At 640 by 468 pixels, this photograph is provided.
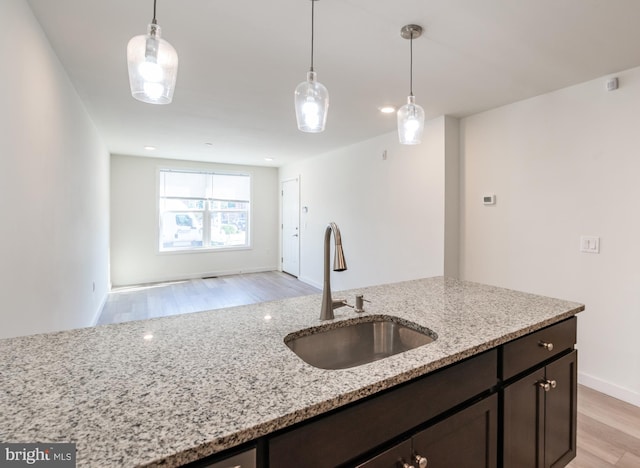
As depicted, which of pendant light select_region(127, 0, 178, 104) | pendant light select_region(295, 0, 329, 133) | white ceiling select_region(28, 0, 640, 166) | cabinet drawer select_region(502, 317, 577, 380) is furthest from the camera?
white ceiling select_region(28, 0, 640, 166)

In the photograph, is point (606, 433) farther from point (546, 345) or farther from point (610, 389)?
point (546, 345)

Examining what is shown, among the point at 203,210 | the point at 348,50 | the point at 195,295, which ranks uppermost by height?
the point at 348,50

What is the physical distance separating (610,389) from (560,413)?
155 centimetres

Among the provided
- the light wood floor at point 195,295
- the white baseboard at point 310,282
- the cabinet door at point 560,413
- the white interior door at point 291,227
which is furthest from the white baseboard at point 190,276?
the cabinet door at point 560,413

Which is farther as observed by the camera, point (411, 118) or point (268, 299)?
point (268, 299)

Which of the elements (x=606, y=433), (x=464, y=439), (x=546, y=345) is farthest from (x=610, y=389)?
(x=464, y=439)

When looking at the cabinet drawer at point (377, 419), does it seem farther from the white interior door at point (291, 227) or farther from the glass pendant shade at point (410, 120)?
the white interior door at point (291, 227)

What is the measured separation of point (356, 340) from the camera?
4.55 ft

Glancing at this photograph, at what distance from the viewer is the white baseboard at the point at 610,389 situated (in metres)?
2.34

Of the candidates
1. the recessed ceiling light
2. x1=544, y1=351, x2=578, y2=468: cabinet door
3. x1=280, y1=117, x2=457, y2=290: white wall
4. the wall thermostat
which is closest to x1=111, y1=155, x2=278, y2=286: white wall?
x1=280, y1=117, x2=457, y2=290: white wall

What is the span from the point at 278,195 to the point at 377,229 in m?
3.63

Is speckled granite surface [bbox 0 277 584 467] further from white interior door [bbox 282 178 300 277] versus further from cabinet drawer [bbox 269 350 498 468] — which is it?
white interior door [bbox 282 178 300 277]

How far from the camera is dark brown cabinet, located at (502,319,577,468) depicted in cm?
124

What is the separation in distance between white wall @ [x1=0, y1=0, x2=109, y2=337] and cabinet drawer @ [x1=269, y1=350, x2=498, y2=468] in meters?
1.53
